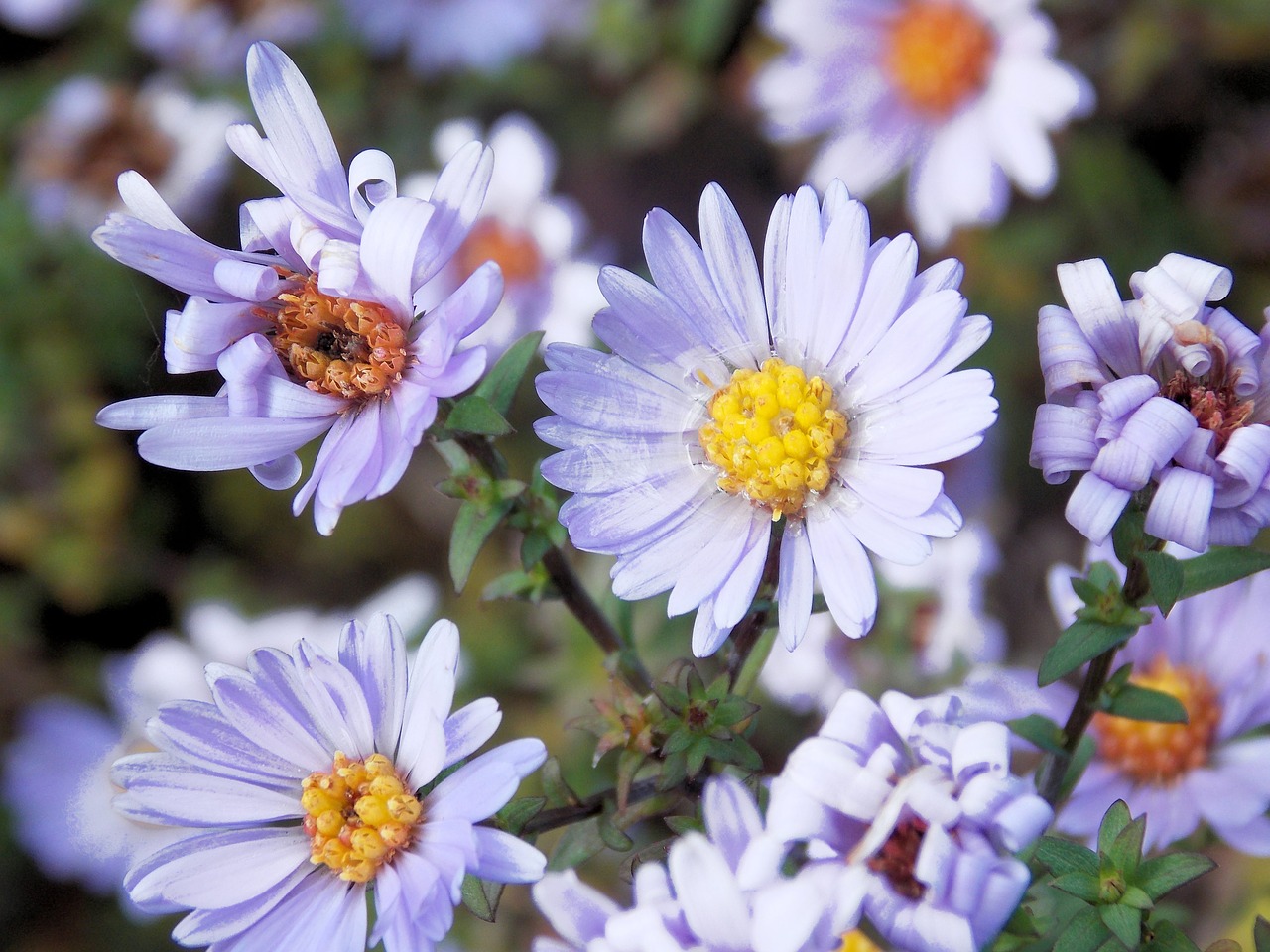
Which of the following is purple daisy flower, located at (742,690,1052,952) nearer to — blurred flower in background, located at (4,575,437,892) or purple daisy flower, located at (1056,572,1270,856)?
purple daisy flower, located at (1056,572,1270,856)

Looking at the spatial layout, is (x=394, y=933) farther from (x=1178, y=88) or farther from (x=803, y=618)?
(x=1178, y=88)

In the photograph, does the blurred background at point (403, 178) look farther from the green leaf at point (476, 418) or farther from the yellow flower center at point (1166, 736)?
the green leaf at point (476, 418)

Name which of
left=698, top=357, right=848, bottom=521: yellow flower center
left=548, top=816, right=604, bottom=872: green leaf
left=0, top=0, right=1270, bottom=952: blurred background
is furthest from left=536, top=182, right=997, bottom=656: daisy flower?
left=0, top=0, right=1270, bottom=952: blurred background

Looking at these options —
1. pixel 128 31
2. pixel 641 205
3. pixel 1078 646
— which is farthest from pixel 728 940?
pixel 128 31

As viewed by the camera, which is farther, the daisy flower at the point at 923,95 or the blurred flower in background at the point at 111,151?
the blurred flower in background at the point at 111,151

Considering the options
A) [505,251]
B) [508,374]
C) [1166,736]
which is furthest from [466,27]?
[1166,736]

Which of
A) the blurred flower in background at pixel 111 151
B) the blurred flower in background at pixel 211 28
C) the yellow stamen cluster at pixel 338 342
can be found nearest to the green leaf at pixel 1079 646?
the yellow stamen cluster at pixel 338 342

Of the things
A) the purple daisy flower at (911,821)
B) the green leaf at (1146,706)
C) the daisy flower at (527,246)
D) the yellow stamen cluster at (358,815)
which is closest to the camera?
the purple daisy flower at (911,821)
